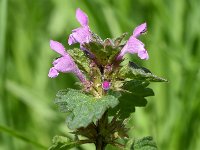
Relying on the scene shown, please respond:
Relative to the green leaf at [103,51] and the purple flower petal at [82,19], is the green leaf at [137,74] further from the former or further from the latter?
the purple flower petal at [82,19]

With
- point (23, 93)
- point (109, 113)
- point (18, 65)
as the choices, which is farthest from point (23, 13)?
point (109, 113)

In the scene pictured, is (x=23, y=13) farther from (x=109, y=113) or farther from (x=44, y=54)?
(x=109, y=113)

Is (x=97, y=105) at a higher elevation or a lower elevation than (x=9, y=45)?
lower

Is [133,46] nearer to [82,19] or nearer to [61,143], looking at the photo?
[82,19]

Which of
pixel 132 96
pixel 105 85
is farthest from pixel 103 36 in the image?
pixel 105 85

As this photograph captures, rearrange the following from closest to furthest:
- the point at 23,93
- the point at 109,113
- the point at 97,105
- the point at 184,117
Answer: the point at 97,105 → the point at 109,113 → the point at 184,117 → the point at 23,93
